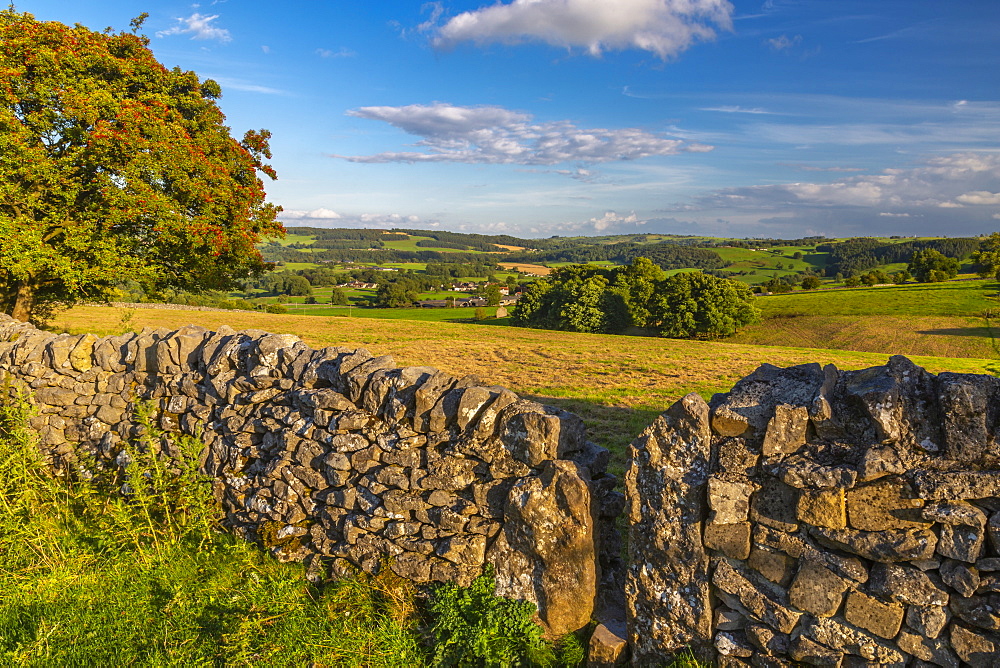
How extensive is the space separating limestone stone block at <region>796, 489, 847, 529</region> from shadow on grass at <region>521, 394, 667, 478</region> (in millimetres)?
3929

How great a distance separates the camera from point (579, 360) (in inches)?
783

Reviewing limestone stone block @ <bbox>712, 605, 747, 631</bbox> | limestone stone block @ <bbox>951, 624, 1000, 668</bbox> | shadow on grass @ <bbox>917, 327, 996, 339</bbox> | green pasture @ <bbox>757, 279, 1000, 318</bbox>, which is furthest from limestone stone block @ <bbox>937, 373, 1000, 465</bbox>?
green pasture @ <bbox>757, 279, 1000, 318</bbox>

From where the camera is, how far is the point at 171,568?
5.32 m

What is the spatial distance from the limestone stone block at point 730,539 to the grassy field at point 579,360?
10.8ft

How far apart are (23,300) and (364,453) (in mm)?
13154

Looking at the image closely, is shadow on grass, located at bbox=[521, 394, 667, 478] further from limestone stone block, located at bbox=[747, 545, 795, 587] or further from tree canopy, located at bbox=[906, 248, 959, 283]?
tree canopy, located at bbox=[906, 248, 959, 283]

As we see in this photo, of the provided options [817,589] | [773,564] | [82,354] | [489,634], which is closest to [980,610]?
[817,589]

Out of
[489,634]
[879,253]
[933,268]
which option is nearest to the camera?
[489,634]

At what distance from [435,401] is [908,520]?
11.8ft

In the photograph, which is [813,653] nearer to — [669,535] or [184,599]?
[669,535]

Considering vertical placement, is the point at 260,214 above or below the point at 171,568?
above

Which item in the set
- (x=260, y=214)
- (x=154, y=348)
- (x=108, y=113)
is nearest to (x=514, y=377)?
(x=260, y=214)

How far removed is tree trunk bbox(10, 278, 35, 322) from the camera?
12.7 metres

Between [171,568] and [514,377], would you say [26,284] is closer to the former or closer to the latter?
[171,568]
